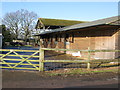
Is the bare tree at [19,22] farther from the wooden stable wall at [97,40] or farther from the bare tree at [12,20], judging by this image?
the wooden stable wall at [97,40]

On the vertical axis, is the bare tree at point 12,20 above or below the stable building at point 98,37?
above

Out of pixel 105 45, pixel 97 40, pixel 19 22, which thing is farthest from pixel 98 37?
pixel 19 22

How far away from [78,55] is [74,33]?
9.10 ft

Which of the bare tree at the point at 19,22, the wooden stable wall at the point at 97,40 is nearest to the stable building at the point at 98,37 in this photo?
the wooden stable wall at the point at 97,40

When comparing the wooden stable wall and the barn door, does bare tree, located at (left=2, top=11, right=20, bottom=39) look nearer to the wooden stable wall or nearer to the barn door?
the wooden stable wall

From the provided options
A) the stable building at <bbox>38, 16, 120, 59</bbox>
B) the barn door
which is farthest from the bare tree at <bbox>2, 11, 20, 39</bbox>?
the barn door

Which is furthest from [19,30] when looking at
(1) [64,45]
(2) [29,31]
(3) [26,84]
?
(3) [26,84]

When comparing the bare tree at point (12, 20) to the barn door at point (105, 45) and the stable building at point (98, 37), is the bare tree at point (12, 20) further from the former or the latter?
the barn door at point (105, 45)

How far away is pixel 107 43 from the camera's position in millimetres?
11062

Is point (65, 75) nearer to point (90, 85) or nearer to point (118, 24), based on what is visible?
point (90, 85)

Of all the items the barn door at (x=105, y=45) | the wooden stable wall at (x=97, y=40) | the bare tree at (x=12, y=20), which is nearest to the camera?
the wooden stable wall at (x=97, y=40)

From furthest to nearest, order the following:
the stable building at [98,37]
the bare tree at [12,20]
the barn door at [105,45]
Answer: the bare tree at [12,20], the barn door at [105,45], the stable building at [98,37]

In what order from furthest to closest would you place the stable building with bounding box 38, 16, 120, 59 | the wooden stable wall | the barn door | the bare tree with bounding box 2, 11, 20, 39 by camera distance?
the bare tree with bounding box 2, 11, 20, 39
the barn door
the wooden stable wall
the stable building with bounding box 38, 16, 120, 59

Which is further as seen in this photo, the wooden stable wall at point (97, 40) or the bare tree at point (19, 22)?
the bare tree at point (19, 22)
